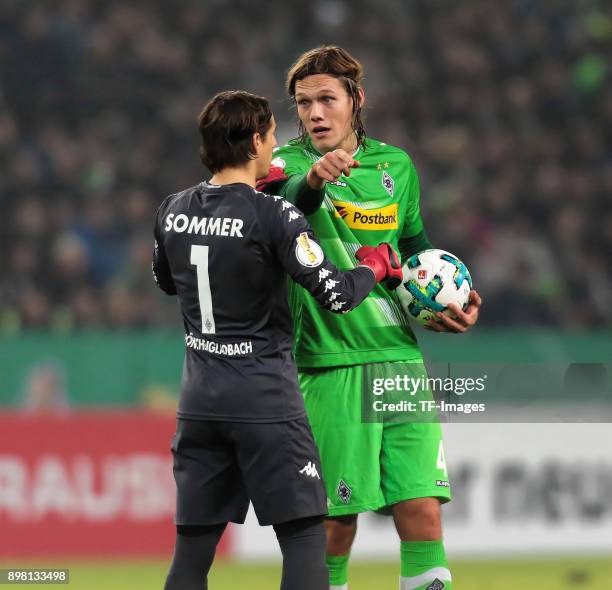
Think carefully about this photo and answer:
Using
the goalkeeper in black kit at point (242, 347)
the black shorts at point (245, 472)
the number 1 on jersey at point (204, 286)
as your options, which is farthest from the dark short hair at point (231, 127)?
the black shorts at point (245, 472)

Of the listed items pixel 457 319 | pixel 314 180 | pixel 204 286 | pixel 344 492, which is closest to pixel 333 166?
pixel 314 180

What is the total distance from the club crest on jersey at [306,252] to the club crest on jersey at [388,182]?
797 mm

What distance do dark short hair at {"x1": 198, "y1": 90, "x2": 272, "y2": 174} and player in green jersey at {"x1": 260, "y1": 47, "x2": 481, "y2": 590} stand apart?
1.44ft

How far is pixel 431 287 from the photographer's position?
4.38 meters

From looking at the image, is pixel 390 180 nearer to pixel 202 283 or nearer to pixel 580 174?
pixel 202 283

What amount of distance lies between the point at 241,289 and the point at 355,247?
0.74 metres

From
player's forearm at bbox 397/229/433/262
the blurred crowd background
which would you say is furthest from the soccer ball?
the blurred crowd background

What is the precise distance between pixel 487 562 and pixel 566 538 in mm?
507

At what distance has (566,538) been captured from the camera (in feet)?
25.2

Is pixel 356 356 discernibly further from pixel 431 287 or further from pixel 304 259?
pixel 304 259

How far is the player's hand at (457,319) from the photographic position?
4.36 metres

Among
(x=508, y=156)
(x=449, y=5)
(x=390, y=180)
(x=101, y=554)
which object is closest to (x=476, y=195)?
(x=508, y=156)

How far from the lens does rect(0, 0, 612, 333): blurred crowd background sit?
1056 centimetres

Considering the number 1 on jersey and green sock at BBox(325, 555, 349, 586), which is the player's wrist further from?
green sock at BBox(325, 555, 349, 586)
